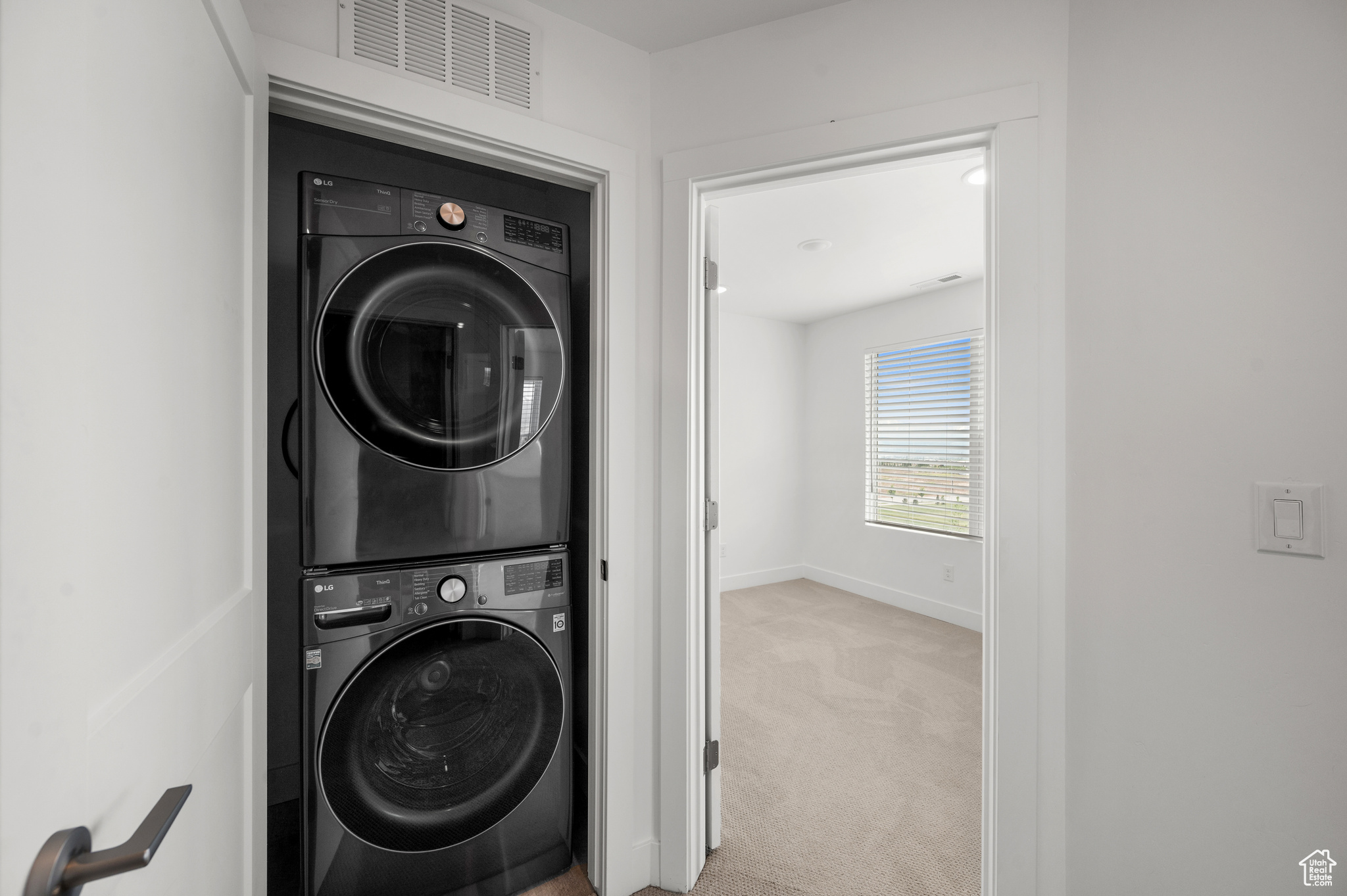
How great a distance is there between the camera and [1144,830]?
1.15 meters

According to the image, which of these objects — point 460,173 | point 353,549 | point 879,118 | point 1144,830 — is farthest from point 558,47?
point 1144,830

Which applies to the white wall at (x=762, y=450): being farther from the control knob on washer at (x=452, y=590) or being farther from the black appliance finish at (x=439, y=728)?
the control knob on washer at (x=452, y=590)

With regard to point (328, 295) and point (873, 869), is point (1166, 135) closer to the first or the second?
point (328, 295)

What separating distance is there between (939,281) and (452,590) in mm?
3821

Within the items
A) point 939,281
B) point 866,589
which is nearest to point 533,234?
point 939,281

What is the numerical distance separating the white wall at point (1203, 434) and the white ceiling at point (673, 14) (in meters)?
0.70

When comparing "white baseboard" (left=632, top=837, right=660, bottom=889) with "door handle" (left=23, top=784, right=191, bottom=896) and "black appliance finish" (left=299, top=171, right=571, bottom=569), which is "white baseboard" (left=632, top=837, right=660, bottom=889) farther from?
"door handle" (left=23, top=784, right=191, bottom=896)

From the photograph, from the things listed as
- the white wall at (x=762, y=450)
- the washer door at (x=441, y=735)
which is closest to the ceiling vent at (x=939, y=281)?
the white wall at (x=762, y=450)

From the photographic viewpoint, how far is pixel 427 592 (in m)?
1.33

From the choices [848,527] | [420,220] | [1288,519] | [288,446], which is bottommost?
[848,527]

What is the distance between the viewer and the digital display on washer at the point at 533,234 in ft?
4.75

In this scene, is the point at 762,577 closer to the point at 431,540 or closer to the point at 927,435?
the point at 927,435

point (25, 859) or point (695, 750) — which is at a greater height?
point (25, 859)

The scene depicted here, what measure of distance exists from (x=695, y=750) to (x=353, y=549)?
106cm
